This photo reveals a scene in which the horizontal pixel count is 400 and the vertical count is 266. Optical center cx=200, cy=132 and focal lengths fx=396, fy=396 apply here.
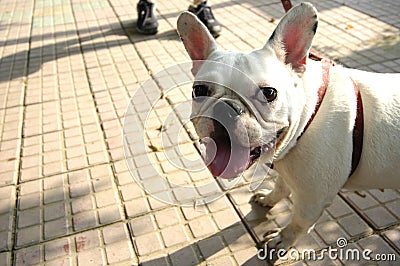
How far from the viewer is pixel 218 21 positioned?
6402 mm

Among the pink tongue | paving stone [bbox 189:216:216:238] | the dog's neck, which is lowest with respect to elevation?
paving stone [bbox 189:216:216:238]

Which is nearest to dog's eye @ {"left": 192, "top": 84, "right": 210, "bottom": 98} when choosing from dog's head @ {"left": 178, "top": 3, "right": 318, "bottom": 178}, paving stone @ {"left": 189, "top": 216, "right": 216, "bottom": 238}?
dog's head @ {"left": 178, "top": 3, "right": 318, "bottom": 178}

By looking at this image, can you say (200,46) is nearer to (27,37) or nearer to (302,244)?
(302,244)

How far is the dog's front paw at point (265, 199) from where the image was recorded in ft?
9.91

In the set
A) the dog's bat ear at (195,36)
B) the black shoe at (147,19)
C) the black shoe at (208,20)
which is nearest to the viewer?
the dog's bat ear at (195,36)

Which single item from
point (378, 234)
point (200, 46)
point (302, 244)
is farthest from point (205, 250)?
point (200, 46)

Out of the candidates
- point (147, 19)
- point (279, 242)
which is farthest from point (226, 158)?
point (147, 19)

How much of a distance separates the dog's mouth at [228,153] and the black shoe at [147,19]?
427 centimetres

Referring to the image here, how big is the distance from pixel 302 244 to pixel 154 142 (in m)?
1.72

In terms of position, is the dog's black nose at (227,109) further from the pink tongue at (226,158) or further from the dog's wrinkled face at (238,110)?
the pink tongue at (226,158)

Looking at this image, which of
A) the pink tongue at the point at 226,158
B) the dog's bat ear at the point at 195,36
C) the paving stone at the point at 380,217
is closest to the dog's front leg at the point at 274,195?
the paving stone at the point at 380,217

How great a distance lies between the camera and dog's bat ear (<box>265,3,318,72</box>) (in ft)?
6.85

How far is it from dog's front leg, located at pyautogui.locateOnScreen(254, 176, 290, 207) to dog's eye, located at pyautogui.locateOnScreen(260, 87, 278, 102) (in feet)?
3.63

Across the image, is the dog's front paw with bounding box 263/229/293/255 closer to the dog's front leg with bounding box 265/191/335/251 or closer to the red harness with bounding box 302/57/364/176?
the dog's front leg with bounding box 265/191/335/251
